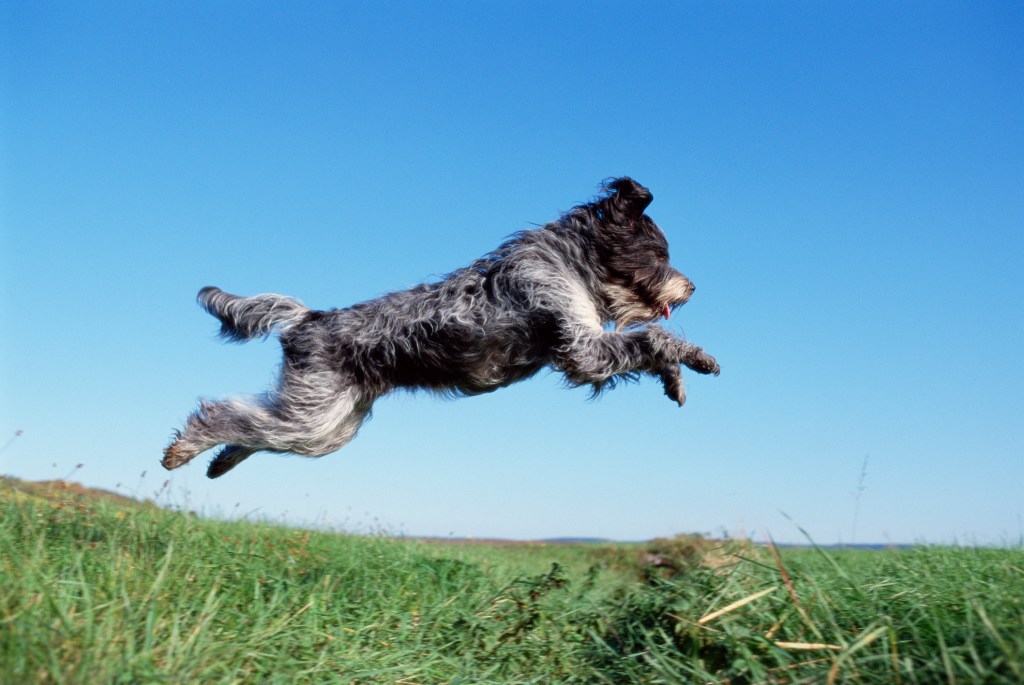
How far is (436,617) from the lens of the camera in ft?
16.6

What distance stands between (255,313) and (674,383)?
3.14m

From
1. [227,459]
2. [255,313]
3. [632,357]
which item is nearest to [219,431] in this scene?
[227,459]

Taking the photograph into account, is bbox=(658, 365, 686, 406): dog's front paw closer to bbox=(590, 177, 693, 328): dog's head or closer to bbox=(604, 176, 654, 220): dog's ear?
bbox=(590, 177, 693, 328): dog's head

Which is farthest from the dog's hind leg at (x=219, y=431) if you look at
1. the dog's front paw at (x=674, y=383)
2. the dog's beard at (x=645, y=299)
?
the dog's front paw at (x=674, y=383)

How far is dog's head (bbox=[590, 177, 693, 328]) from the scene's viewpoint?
5.84 m

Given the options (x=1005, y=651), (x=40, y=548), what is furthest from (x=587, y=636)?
(x=40, y=548)

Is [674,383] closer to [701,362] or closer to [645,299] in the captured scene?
[701,362]

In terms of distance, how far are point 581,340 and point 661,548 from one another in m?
7.39

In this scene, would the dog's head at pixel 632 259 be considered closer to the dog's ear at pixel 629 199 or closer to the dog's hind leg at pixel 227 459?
the dog's ear at pixel 629 199

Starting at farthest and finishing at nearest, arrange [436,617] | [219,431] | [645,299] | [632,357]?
[645,299], [219,431], [632,357], [436,617]

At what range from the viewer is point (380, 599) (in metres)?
5.15

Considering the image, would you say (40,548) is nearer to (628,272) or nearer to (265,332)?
(265,332)

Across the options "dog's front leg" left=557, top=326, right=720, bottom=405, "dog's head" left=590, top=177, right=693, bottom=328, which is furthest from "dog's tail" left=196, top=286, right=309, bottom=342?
"dog's head" left=590, top=177, right=693, bottom=328

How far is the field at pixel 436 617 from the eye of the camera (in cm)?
288
